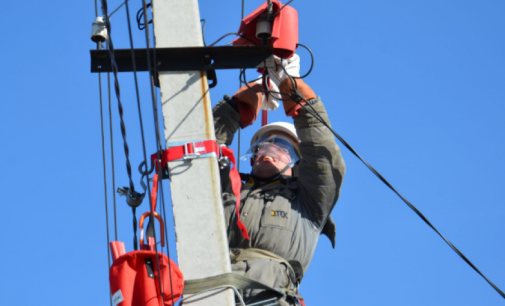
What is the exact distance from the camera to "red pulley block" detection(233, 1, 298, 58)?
210 inches

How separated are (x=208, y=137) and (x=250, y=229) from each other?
1572mm

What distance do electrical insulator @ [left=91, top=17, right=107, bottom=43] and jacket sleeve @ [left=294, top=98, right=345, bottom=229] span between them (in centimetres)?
174

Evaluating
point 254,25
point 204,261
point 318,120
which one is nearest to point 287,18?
point 254,25

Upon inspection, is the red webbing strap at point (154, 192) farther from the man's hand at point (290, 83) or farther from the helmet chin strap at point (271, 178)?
the helmet chin strap at point (271, 178)

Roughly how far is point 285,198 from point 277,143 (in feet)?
2.98

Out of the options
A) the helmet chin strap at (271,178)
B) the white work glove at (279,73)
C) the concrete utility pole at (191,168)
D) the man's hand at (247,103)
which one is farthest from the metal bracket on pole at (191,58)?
the helmet chin strap at (271,178)

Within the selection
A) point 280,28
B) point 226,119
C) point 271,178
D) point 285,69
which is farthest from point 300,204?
point 280,28

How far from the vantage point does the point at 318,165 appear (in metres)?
5.80

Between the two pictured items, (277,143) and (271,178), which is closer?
(271,178)

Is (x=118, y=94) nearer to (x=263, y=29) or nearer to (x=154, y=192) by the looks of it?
(x=154, y=192)

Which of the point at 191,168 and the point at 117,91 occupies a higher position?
the point at 117,91

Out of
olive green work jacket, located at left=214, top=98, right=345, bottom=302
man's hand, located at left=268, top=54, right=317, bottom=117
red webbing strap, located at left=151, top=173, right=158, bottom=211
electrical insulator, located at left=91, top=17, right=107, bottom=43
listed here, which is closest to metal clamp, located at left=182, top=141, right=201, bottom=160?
red webbing strap, located at left=151, top=173, right=158, bottom=211

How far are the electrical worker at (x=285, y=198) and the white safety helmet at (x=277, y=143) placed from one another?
13 cm

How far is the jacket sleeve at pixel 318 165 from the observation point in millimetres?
5754
